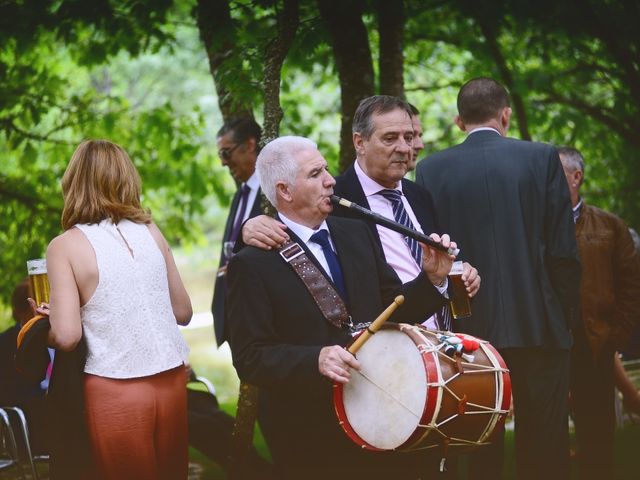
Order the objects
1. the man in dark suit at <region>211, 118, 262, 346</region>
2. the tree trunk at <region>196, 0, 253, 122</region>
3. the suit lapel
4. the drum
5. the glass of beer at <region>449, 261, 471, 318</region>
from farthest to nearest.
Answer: the man in dark suit at <region>211, 118, 262, 346</region>, the tree trunk at <region>196, 0, 253, 122</region>, the glass of beer at <region>449, 261, 471, 318</region>, the suit lapel, the drum

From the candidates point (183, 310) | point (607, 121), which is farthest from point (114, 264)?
point (607, 121)

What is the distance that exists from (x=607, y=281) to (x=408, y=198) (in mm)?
1999

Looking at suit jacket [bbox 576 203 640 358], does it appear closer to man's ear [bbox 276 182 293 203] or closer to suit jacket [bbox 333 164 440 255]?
suit jacket [bbox 333 164 440 255]

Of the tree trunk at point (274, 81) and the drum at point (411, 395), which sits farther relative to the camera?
the tree trunk at point (274, 81)

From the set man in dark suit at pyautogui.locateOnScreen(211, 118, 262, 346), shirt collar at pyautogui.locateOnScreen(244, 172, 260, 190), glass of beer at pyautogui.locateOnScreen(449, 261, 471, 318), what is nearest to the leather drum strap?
glass of beer at pyautogui.locateOnScreen(449, 261, 471, 318)

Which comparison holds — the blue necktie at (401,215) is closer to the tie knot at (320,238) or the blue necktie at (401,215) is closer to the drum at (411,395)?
the tie knot at (320,238)

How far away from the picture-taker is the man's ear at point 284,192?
13.2ft

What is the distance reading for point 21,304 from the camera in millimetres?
6605

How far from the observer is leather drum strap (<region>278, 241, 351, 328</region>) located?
3.83 metres

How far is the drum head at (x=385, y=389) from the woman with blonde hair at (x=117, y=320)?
2.94 ft

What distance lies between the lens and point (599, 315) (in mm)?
6285

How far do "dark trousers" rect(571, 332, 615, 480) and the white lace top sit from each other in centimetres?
318

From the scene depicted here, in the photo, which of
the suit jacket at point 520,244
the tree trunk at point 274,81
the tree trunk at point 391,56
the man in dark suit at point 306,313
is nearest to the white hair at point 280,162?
the man in dark suit at point 306,313

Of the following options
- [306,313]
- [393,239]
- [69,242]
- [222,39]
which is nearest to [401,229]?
[306,313]
